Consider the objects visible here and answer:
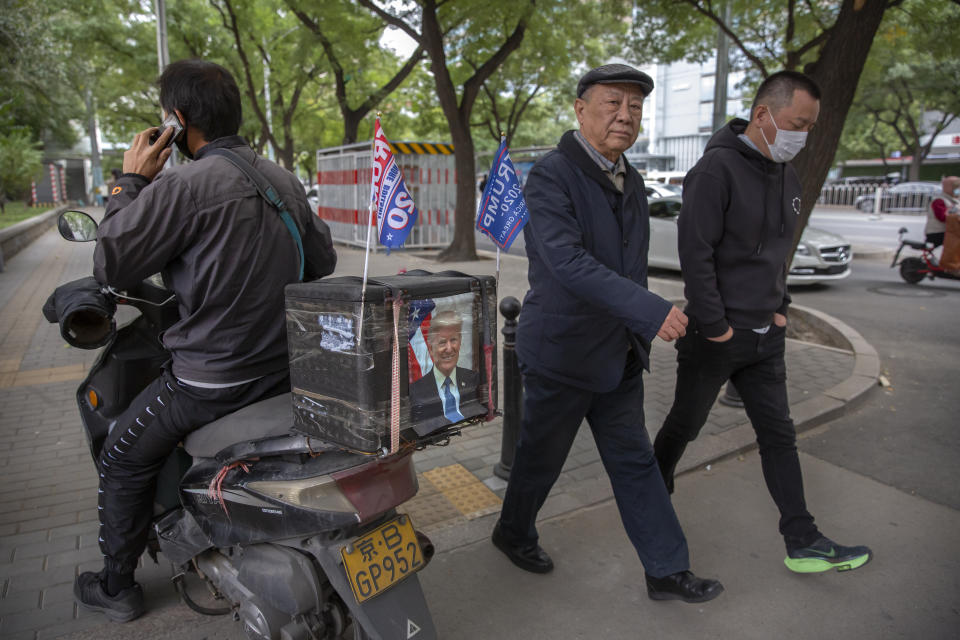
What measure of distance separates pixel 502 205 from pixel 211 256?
1.16 metres

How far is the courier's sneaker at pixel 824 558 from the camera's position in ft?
9.64

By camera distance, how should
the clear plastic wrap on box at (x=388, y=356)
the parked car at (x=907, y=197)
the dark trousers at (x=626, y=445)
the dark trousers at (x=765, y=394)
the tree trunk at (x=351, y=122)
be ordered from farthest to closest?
the parked car at (x=907, y=197)
the tree trunk at (x=351, y=122)
the dark trousers at (x=765, y=394)
the dark trousers at (x=626, y=445)
the clear plastic wrap on box at (x=388, y=356)

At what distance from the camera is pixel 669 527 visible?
106 inches

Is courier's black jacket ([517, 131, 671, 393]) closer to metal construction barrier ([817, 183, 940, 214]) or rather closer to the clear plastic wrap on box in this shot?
the clear plastic wrap on box

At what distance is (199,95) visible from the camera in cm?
217

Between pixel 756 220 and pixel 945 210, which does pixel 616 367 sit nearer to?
pixel 756 220

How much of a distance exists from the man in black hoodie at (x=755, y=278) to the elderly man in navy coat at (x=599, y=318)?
0.99 ft

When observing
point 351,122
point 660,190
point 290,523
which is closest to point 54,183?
point 351,122

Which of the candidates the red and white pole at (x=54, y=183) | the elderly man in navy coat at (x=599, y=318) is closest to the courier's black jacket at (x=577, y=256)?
the elderly man in navy coat at (x=599, y=318)

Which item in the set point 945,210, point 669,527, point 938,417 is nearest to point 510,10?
point 945,210

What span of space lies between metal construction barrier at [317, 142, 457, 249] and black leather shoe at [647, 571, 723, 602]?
1197cm

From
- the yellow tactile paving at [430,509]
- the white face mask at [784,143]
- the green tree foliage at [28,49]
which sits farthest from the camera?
the green tree foliage at [28,49]

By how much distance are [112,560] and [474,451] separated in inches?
85.5

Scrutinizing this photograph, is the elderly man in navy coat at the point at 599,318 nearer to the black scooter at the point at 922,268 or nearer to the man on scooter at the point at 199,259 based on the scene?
the man on scooter at the point at 199,259
